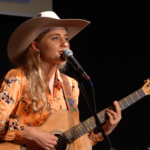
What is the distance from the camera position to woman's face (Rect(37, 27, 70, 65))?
190 centimetres

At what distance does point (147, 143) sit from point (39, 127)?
160 centimetres

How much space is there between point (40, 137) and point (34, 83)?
17.8 inches

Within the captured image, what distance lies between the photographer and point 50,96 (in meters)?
Answer: 2.04

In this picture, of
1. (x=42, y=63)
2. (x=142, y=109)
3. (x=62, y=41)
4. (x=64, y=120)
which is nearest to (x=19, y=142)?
(x=64, y=120)

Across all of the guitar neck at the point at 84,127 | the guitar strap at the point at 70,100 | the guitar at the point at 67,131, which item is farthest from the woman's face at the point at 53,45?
the guitar neck at the point at 84,127

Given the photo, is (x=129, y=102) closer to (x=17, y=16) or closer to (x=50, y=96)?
(x=50, y=96)

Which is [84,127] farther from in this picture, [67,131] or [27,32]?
[27,32]

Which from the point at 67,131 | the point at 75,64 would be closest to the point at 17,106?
the point at 67,131

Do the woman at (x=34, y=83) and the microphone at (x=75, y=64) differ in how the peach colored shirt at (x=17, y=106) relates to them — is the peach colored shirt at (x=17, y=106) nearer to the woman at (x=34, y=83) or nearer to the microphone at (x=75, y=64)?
the woman at (x=34, y=83)

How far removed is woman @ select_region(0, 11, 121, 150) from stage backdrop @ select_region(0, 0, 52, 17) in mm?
1145

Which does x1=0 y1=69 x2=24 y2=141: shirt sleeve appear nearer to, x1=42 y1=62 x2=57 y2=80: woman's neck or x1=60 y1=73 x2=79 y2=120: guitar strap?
x1=42 y1=62 x2=57 y2=80: woman's neck

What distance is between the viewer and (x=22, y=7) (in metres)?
3.09

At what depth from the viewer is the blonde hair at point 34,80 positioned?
1.87 m

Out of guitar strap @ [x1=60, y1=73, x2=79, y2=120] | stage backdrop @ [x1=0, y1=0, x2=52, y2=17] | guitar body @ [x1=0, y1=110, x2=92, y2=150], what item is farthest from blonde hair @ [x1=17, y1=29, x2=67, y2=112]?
stage backdrop @ [x1=0, y1=0, x2=52, y2=17]
